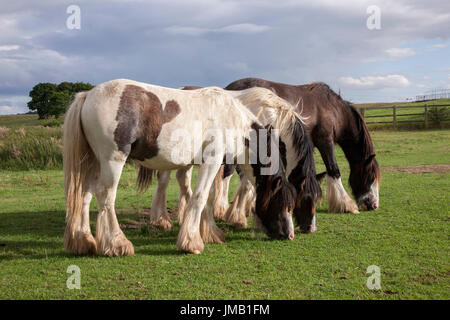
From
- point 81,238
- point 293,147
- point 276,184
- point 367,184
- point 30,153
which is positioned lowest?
point 81,238

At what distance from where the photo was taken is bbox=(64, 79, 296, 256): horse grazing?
14.9ft

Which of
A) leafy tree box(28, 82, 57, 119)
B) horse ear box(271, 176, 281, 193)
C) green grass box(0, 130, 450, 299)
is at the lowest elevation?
green grass box(0, 130, 450, 299)

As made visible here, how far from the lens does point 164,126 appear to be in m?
4.74

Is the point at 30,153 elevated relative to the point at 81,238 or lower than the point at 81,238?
elevated

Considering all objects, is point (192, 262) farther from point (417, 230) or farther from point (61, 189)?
point (61, 189)

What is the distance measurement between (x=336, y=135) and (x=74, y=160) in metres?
5.01

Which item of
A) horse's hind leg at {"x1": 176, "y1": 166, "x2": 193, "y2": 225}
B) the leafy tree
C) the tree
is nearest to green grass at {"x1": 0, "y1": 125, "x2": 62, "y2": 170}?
horse's hind leg at {"x1": 176, "y1": 166, "x2": 193, "y2": 225}

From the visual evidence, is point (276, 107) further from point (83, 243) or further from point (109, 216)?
point (83, 243)

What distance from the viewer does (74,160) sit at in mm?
4684

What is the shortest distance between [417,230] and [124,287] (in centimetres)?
453
